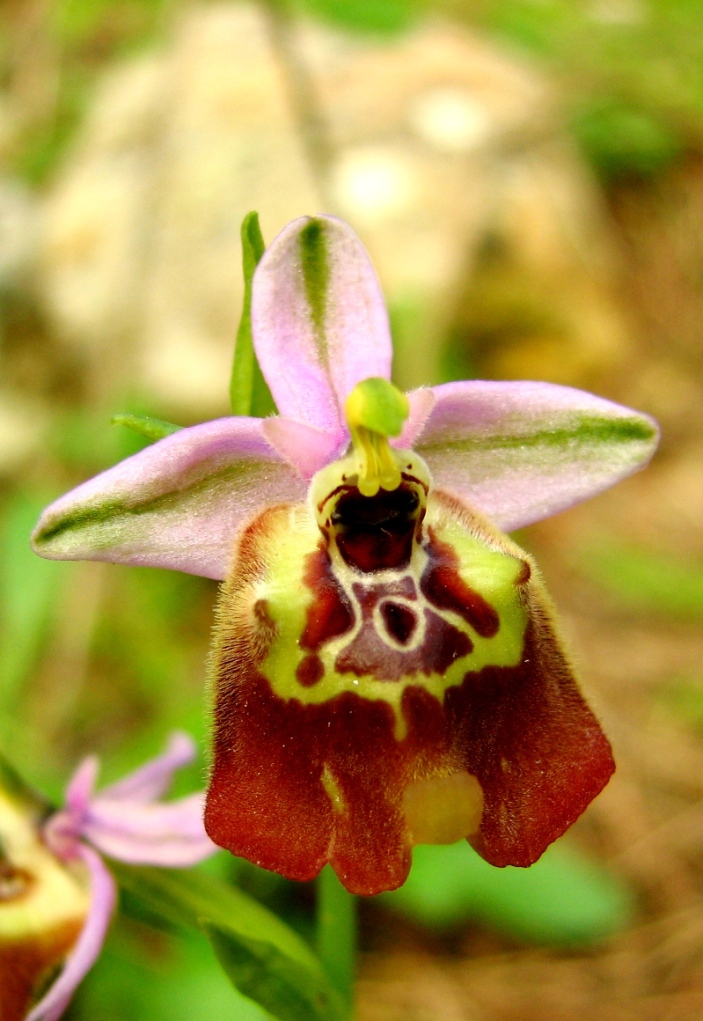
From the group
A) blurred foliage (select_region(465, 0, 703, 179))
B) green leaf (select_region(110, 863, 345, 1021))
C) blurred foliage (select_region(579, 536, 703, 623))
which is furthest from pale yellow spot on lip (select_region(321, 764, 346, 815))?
blurred foliage (select_region(579, 536, 703, 623))

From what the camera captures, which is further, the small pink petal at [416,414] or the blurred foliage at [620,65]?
the blurred foliage at [620,65]

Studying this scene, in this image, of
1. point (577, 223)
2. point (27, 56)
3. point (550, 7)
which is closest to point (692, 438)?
point (577, 223)

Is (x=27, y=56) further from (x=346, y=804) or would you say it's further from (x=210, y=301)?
(x=346, y=804)

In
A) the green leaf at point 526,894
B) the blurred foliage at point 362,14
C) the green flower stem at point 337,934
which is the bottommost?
the green leaf at point 526,894

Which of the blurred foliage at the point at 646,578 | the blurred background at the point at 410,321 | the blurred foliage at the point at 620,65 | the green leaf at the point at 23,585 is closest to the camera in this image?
the green leaf at the point at 23,585

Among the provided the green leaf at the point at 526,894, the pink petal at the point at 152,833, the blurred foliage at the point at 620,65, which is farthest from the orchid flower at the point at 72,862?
the blurred foliage at the point at 620,65

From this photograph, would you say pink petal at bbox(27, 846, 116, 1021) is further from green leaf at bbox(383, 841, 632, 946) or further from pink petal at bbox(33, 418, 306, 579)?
green leaf at bbox(383, 841, 632, 946)

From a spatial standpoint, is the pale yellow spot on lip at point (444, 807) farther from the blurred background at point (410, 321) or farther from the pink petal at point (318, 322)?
the blurred background at point (410, 321)

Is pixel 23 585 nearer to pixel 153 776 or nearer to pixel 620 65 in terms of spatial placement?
pixel 153 776
